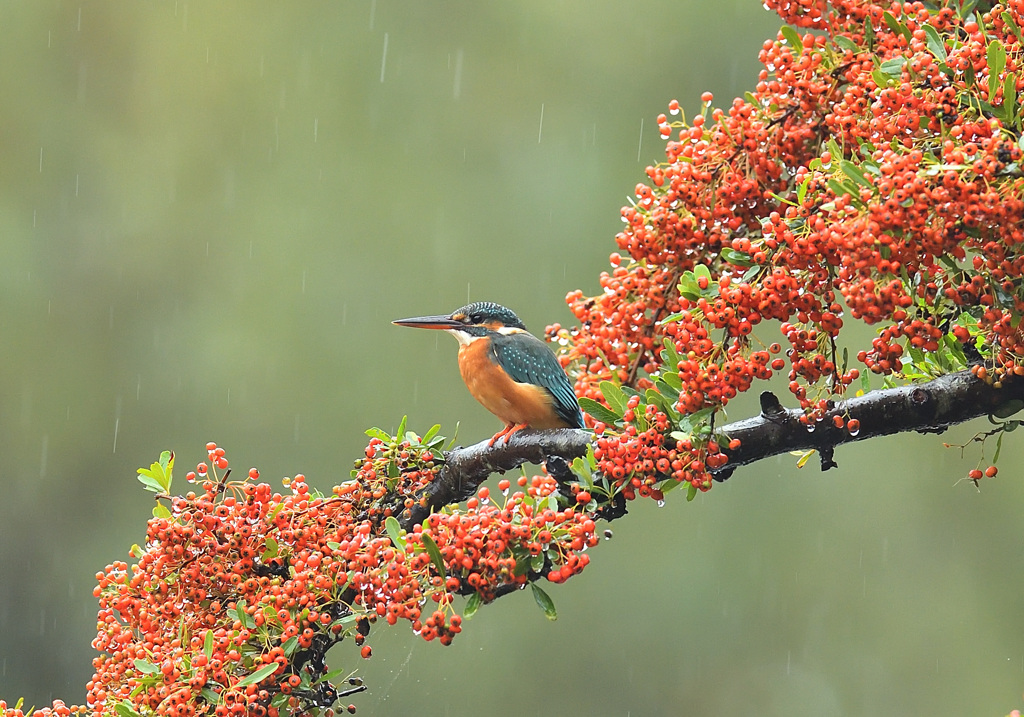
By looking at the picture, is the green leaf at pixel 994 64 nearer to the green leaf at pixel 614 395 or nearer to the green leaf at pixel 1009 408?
the green leaf at pixel 1009 408

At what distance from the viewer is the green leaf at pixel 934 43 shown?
4.92ft

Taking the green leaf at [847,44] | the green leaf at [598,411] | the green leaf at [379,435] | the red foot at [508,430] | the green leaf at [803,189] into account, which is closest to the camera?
the green leaf at [803,189]

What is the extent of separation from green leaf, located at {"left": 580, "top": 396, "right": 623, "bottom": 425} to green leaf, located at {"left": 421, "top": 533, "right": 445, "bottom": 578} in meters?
0.34

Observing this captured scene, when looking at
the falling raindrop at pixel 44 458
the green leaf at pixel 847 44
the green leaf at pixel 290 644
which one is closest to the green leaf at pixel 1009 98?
the green leaf at pixel 847 44

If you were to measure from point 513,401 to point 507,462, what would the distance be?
486 millimetres

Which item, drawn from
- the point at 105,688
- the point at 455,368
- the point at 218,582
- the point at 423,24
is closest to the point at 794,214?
the point at 218,582

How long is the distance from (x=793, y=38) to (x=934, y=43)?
0.31m

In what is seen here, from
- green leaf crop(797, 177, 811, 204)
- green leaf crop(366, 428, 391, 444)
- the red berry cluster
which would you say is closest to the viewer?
the red berry cluster

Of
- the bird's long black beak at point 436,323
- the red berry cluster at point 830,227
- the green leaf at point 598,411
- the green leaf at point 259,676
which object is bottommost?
the green leaf at point 259,676

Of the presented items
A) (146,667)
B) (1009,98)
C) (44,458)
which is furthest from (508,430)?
(44,458)

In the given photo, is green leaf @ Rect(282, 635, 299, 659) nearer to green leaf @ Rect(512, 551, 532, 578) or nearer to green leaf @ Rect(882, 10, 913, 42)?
green leaf @ Rect(512, 551, 532, 578)

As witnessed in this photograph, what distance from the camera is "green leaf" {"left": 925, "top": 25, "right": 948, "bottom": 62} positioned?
1499 mm

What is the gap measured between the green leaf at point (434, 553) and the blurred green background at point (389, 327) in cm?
612

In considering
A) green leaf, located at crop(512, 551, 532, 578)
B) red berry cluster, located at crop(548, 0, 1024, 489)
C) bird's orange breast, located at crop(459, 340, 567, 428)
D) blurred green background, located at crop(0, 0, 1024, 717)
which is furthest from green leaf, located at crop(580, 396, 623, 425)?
blurred green background, located at crop(0, 0, 1024, 717)
